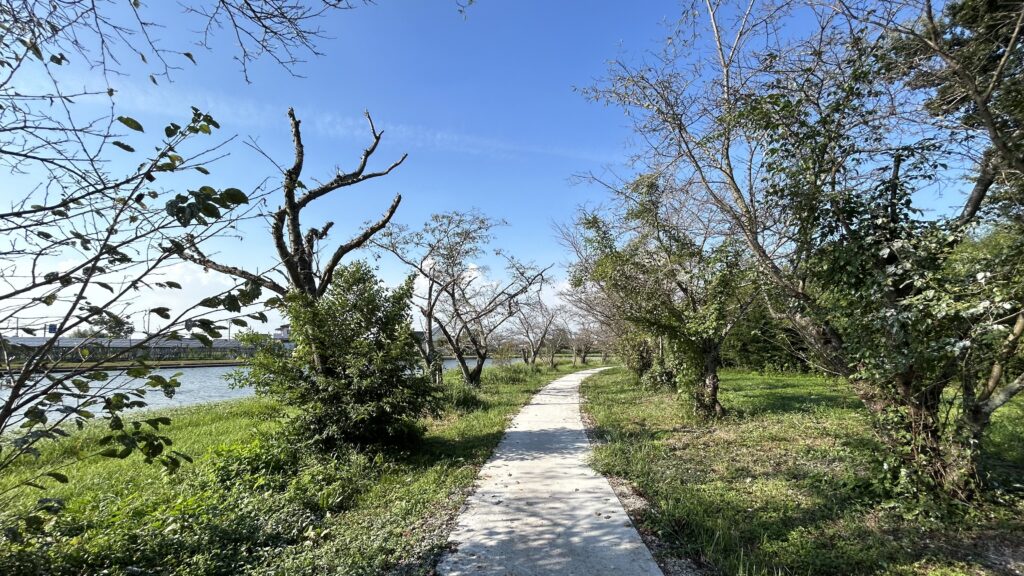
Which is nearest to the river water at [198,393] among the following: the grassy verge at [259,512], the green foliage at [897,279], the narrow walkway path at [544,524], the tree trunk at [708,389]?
the grassy verge at [259,512]

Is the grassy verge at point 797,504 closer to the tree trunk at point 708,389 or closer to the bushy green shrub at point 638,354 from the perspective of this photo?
the tree trunk at point 708,389

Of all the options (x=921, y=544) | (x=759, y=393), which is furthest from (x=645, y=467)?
(x=759, y=393)

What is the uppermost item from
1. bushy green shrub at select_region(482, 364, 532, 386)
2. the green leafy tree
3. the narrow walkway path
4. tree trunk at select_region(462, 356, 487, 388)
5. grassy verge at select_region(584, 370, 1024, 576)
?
the green leafy tree

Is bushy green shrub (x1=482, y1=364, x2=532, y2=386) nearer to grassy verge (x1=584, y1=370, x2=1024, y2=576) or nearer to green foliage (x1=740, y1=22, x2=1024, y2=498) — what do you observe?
grassy verge (x1=584, y1=370, x2=1024, y2=576)

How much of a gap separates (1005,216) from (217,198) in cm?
525

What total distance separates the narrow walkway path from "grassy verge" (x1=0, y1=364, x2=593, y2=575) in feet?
0.95

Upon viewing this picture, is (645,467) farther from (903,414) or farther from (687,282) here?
(687,282)

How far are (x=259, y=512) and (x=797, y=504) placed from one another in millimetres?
5353

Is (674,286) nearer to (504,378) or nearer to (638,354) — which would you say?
(638,354)

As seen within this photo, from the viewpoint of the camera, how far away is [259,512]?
14.4ft

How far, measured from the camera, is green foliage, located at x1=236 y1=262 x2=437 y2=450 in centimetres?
657

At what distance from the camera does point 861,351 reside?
13.8 ft

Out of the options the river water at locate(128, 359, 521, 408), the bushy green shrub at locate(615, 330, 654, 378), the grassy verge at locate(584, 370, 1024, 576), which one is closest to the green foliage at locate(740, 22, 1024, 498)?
the grassy verge at locate(584, 370, 1024, 576)

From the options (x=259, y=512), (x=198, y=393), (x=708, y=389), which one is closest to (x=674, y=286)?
(x=708, y=389)
